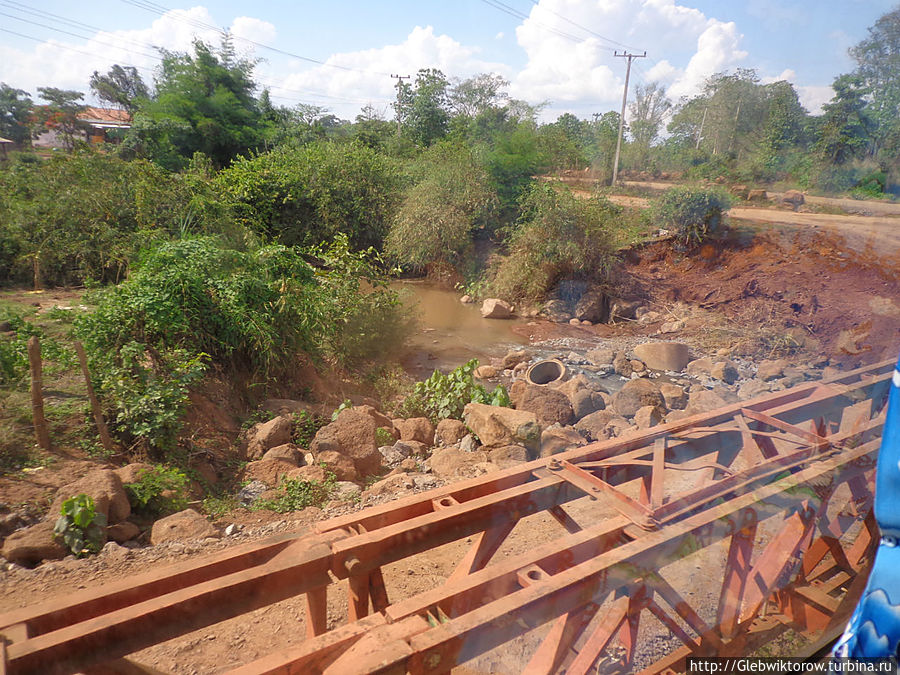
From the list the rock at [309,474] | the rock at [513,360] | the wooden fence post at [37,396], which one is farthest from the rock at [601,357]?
the wooden fence post at [37,396]

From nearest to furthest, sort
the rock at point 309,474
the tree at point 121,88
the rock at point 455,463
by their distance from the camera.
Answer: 1. the rock at point 309,474
2. the rock at point 455,463
3. the tree at point 121,88

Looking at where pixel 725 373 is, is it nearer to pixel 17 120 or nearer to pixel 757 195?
pixel 757 195

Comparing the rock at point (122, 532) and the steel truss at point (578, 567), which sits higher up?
the steel truss at point (578, 567)

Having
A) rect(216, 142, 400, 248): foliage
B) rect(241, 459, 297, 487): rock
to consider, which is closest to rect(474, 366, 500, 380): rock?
rect(241, 459, 297, 487): rock

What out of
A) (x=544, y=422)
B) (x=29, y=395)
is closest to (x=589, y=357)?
(x=544, y=422)

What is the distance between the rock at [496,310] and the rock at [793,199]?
22.9ft

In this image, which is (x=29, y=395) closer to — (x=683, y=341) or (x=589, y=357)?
(x=589, y=357)

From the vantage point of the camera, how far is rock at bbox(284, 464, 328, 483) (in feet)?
16.2

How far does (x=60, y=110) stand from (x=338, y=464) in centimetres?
2927

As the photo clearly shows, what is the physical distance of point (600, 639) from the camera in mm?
2230

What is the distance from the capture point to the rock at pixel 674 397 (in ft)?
26.6

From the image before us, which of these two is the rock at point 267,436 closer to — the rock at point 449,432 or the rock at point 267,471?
the rock at point 267,471

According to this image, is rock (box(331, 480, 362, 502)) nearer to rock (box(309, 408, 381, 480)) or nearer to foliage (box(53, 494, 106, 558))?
rock (box(309, 408, 381, 480))

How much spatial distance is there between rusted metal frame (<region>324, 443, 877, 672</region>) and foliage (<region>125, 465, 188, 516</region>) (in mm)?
3736
